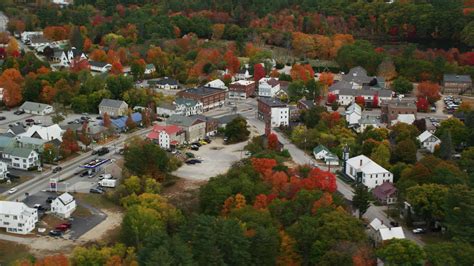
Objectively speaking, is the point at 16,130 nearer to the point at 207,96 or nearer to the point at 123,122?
the point at 123,122

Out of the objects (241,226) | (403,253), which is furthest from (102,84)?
(403,253)

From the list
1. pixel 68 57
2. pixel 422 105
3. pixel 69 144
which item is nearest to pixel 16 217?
pixel 69 144

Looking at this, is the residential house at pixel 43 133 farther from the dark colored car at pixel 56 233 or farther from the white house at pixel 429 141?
the white house at pixel 429 141

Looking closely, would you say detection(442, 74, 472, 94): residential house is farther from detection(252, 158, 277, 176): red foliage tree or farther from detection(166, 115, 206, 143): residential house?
detection(252, 158, 277, 176): red foliage tree

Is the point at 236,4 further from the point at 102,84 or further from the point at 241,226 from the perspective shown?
the point at 241,226

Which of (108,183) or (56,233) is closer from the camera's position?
(56,233)
